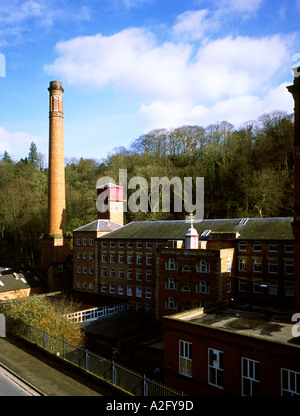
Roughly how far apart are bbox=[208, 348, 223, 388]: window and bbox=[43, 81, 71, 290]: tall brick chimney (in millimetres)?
30516

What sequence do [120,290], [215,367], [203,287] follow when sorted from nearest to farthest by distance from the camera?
[215,367]
[203,287]
[120,290]

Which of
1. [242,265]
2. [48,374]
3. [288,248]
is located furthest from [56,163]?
[48,374]

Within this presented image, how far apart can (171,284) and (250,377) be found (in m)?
14.6

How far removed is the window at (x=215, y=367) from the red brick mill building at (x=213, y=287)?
5 cm

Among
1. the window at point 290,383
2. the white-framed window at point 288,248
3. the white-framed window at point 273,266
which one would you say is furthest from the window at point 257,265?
the window at point 290,383

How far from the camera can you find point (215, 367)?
14883 millimetres

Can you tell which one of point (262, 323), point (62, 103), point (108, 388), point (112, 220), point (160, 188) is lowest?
point (108, 388)

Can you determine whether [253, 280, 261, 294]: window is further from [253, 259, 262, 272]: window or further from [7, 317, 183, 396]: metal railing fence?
[7, 317, 183, 396]: metal railing fence

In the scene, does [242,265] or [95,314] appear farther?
[95,314]

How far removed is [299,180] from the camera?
53.6 feet

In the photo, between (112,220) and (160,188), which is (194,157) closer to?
(160,188)

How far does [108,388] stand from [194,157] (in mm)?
44412

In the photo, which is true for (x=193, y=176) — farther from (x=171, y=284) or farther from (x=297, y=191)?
(x=297, y=191)
